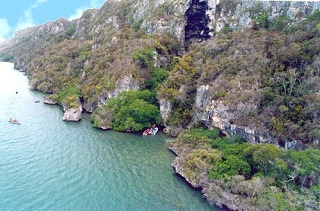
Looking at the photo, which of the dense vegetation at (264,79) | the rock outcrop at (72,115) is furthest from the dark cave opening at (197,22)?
the rock outcrop at (72,115)

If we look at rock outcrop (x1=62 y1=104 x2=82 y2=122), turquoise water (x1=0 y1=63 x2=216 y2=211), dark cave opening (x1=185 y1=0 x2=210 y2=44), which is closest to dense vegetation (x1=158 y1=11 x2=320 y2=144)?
turquoise water (x1=0 y1=63 x2=216 y2=211)

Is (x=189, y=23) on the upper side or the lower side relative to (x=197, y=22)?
lower

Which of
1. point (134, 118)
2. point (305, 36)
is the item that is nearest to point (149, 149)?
point (134, 118)

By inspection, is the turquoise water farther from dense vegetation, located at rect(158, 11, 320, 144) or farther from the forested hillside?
dense vegetation, located at rect(158, 11, 320, 144)

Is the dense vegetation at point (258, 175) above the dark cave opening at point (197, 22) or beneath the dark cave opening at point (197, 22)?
beneath

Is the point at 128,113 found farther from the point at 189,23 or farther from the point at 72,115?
the point at 189,23

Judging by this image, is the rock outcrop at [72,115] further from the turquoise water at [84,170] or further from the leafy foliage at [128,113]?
the leafy foliage at [128,113]

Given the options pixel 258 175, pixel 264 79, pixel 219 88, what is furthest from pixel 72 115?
pixel 258 175
